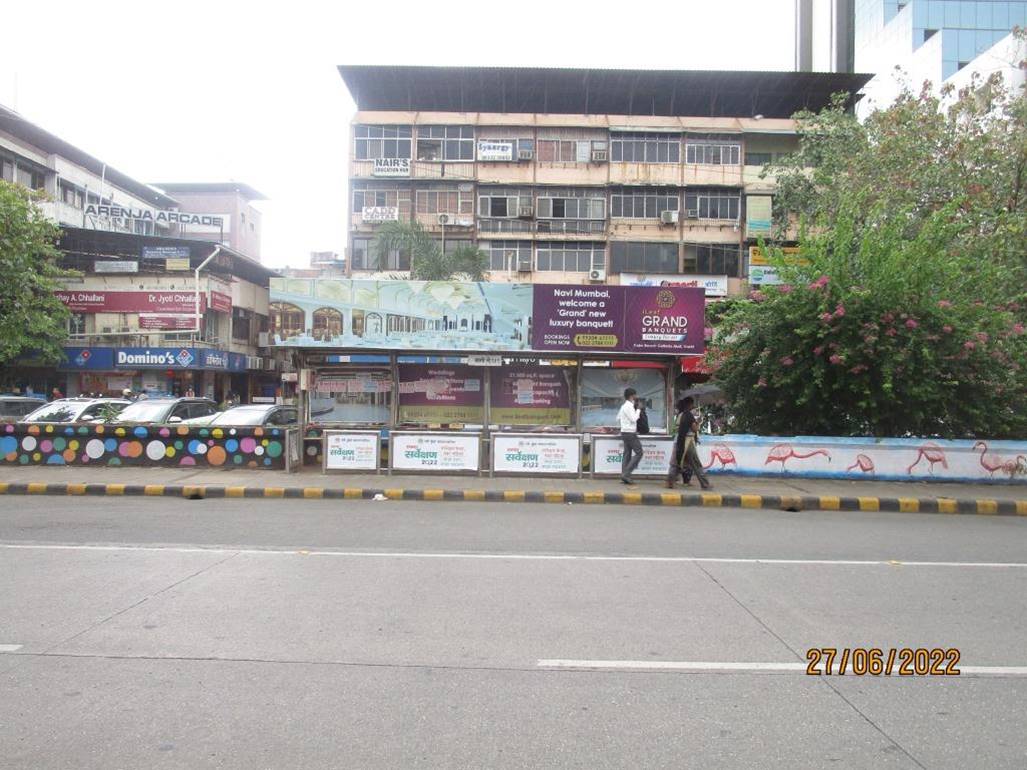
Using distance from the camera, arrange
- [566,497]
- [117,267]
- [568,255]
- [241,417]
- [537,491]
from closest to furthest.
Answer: [566,497] < [537,491] < [241,417] < [117,267] < [568,255]

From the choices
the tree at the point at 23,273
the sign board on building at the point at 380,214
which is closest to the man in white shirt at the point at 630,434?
the tree at the point at 23,273

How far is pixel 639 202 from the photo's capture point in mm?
37531

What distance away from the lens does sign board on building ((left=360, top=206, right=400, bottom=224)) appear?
37537 millimetres

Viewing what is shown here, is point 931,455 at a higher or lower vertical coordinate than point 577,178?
lower

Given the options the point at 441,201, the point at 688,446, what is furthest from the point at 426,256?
the point at 688,446

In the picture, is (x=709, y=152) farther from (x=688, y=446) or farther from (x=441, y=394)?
(x=688, y=446)

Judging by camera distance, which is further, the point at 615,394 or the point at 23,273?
the point at 23,273

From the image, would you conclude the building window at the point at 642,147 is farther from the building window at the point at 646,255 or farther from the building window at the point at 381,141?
the building window at the point at 381,141

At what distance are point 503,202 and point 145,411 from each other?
25414mm

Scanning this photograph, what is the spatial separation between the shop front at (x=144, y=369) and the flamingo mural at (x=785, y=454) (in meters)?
30.0

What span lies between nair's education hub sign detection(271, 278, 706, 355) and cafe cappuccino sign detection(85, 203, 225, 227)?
34.7 metres

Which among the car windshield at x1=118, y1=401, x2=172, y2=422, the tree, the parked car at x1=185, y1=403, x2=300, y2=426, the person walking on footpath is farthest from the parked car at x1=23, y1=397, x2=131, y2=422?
the tree

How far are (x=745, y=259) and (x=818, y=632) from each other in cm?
3477

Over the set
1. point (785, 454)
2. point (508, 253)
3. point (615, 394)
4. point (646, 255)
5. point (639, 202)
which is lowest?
point (785, 454)
